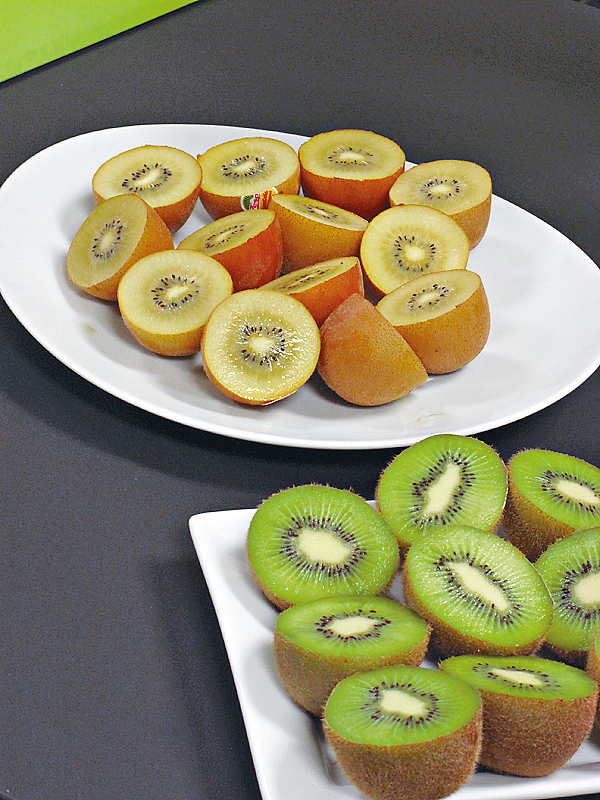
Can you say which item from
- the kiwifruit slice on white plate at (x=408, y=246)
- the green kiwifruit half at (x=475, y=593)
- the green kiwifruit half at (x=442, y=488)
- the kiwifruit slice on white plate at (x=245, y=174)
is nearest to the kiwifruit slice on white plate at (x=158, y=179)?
the kiwifruit slice on white plate at (x=245, y=174)

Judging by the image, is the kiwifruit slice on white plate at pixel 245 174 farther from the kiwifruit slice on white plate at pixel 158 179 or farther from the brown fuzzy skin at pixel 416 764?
the brown fuzzy skin at pixel 416 764

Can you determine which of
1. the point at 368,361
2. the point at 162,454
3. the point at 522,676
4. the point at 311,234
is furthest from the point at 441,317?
the point at 522,676

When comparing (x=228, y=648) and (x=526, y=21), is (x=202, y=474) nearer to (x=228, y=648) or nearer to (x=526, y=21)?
(x=228, y=648)

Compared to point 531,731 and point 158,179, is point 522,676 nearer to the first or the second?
point 531,731

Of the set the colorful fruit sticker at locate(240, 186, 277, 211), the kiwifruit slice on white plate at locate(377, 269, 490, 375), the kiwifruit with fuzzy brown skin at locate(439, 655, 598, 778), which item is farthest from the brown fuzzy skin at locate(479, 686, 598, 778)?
the colorful fruit sticker at locate(240, 186, 277, 211)

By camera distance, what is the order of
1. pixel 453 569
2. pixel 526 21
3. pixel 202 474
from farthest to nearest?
pixel 526 21
pixel 202 474
pixel 453 569

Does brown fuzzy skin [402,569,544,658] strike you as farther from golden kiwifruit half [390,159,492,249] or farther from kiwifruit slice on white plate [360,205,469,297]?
golden kiwifruit half [390,159,492,249]

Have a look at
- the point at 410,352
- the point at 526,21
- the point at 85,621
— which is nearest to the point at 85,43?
the point at 526,21
